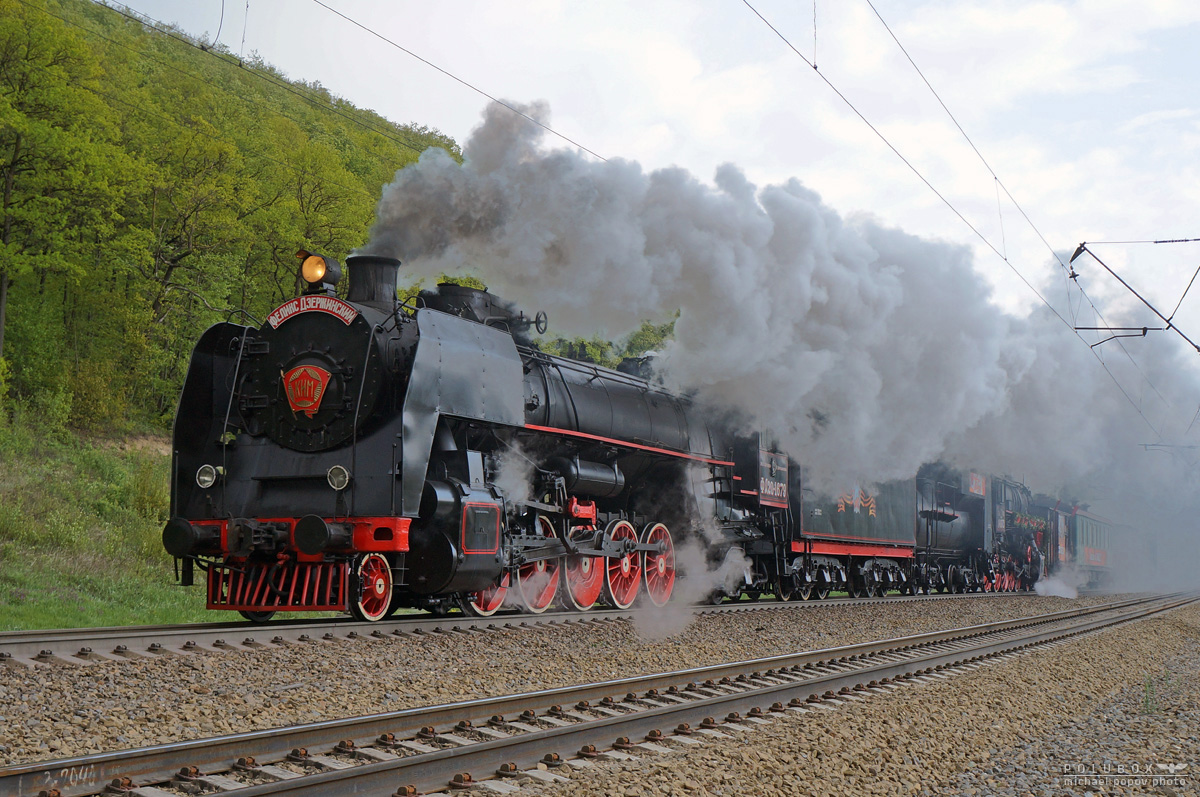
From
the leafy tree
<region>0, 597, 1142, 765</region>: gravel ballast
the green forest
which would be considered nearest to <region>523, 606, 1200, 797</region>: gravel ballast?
<region>0, 597, 1142, 765</region>: gravel ballast

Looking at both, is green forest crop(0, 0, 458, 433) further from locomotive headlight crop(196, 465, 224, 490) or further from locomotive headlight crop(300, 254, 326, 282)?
locomotive headlight crop(196, 465, 224, 490)

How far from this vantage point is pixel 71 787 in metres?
3.76

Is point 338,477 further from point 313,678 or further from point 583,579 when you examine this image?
point 583,579

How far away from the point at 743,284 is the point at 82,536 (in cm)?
1149

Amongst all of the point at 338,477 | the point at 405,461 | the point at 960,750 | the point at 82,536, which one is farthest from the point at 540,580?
the point at 82,536

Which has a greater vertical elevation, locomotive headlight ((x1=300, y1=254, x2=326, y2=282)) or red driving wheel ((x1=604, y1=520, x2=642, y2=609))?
locomotive headlight ((x1=300, y1=254, x2=326, y2=282))

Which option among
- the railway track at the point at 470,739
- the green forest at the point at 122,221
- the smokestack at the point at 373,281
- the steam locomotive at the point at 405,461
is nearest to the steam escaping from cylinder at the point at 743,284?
the steam locomotive at the point at 405,461

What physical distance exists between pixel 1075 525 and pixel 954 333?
86.6 ft

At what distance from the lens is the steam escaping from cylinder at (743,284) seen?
11688mm

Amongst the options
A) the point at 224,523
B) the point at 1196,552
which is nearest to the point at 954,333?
the point at 224,523

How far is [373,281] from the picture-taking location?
9828 mm

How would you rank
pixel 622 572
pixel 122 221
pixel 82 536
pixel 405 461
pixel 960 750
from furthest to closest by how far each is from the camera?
pixel 122 221
pixel 82 536
pixel 622 572
pixel 405 461
pixel 960 750

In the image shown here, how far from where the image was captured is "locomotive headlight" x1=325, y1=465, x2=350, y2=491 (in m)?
8.62

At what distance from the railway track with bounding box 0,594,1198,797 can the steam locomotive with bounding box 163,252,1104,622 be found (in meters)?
2.89
